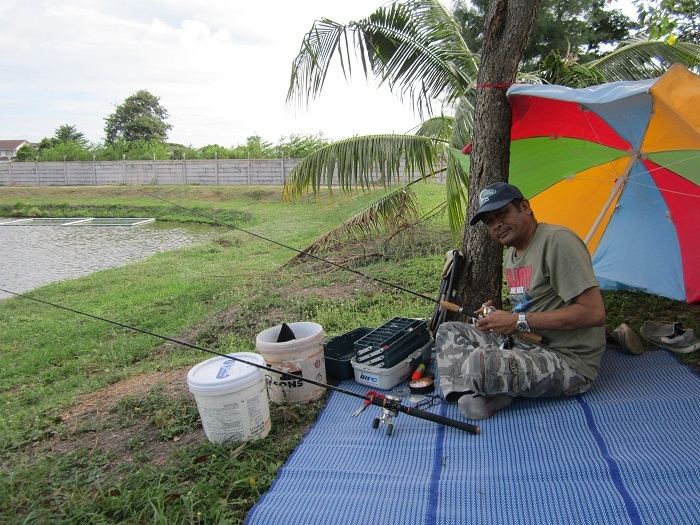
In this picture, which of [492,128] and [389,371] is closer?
[389,371]

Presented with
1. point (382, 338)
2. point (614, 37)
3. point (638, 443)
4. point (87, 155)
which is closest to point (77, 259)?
point (382, 338)

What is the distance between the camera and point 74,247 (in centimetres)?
1442

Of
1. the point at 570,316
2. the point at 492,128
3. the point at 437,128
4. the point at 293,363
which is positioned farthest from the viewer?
the point at 437,128

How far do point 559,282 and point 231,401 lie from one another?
5.68ft

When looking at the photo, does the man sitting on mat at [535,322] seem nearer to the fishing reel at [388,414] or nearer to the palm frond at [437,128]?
the fishing reel at [388,414]

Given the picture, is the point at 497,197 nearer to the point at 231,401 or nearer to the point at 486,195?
the point at 486,195

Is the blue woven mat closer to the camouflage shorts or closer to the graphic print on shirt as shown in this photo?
the camouflage shorts

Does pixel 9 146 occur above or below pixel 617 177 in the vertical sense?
above

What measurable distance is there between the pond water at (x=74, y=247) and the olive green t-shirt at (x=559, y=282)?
9.56 m

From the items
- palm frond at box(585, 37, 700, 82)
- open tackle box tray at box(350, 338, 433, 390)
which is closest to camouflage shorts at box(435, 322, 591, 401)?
open tackle box tray at box(350, 338, 433, 390)

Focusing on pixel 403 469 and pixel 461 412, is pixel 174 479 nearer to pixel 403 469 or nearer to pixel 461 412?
pixel 403 469

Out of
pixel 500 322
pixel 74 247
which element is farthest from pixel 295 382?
pixel 74 247

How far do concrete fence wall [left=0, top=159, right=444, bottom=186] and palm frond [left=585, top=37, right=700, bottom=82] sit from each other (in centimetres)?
1704

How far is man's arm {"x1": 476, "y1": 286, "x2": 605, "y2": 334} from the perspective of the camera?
2414mm
